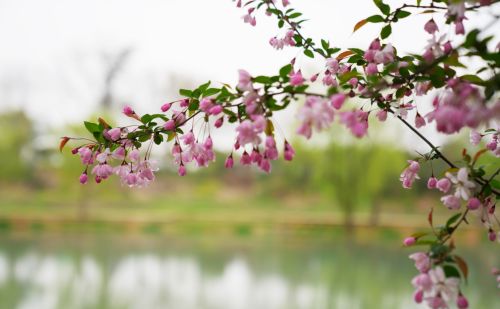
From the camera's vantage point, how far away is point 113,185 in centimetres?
1160

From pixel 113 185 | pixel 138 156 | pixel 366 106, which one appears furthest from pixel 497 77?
pixel 113 185

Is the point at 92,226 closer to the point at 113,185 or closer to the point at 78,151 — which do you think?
the point at 113,185

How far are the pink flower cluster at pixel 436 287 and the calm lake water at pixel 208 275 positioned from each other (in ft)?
12.3

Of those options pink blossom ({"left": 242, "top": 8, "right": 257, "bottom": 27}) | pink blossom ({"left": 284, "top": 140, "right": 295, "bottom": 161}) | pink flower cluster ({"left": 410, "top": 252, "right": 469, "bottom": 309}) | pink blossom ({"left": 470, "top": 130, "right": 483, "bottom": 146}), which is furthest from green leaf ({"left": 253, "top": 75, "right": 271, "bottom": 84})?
pink blossom ({"left": 470, "top": 130, "right": 483, "bottom": 146})

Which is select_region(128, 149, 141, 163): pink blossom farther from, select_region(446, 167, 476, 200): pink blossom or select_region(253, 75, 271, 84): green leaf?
select_region(446, 167, 476, 200): pink blossom

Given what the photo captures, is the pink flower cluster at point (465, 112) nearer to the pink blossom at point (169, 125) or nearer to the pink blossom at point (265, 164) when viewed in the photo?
the pink blossom at point (265, 164)

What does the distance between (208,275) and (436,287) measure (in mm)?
5044

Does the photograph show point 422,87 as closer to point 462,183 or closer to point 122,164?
point 462,183

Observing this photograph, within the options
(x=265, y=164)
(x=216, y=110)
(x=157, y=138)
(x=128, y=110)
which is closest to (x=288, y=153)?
(x=265, y=164)

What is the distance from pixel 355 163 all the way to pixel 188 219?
3.58 meters

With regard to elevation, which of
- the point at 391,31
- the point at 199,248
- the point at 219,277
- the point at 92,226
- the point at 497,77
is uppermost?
the point at 92,226

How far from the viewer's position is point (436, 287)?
0.76 metres

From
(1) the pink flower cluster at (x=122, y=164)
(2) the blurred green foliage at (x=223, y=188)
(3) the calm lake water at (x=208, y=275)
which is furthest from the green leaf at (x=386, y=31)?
(2) the blurred green foliage at (x=223, y=188)

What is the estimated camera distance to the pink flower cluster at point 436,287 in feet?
2.46
